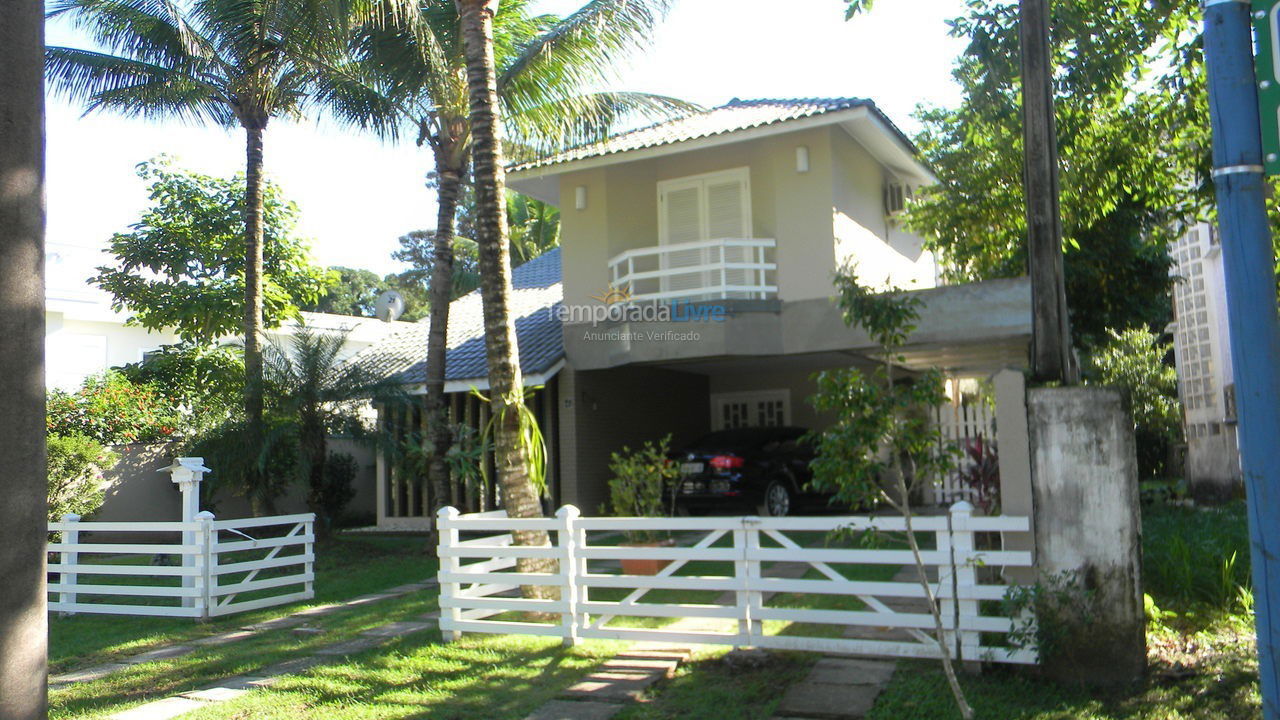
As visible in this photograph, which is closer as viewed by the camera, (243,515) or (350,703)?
(350,703)

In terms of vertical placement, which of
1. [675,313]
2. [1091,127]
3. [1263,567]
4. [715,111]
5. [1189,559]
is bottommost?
[1189,559]

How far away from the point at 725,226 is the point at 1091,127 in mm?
6240

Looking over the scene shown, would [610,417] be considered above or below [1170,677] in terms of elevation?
above

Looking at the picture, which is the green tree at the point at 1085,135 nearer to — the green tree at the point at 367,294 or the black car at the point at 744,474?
the black car at the point at 744,474

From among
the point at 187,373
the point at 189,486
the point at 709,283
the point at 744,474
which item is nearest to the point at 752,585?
the point at 189,486

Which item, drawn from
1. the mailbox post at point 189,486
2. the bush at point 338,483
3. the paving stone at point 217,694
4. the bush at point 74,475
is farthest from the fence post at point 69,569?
the bush at point 338,483

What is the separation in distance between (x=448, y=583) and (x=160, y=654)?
2532 mm

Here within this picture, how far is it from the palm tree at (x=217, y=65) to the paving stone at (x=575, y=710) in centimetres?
888

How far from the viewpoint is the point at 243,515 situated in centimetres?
1672

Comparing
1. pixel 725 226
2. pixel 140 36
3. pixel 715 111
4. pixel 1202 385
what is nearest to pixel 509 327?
pixel 725 226

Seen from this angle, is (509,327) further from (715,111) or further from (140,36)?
(715,111)

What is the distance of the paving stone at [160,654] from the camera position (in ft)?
25.0

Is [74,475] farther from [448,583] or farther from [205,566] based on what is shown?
[448,583]

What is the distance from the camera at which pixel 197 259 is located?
59.1 ft
